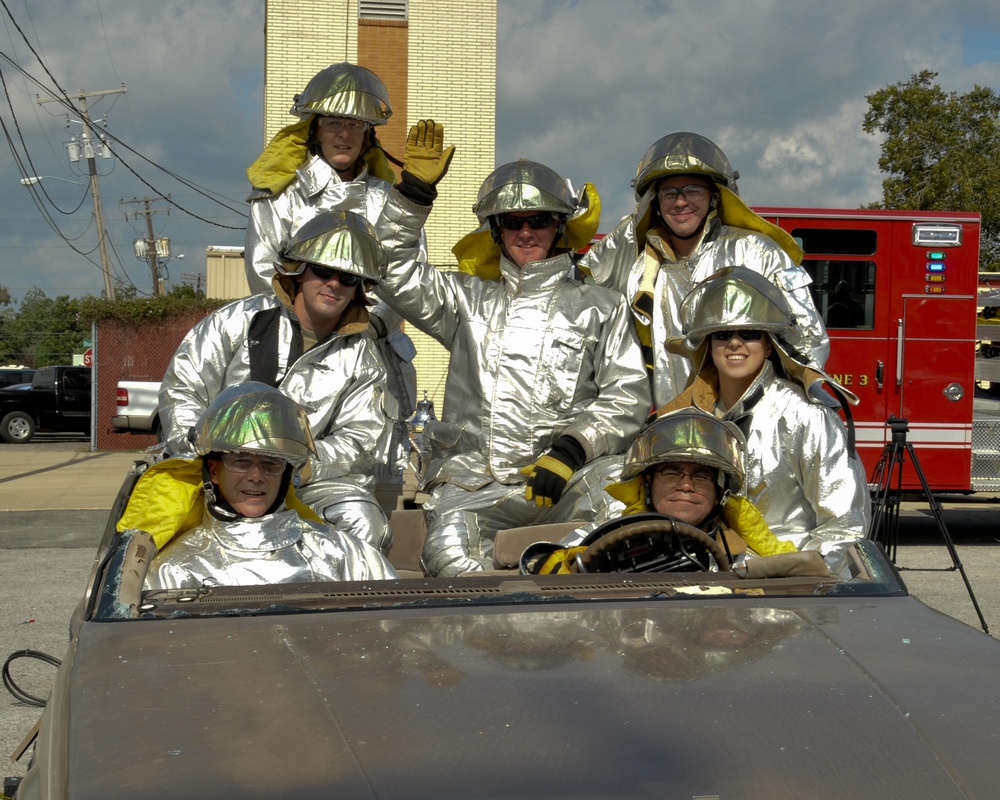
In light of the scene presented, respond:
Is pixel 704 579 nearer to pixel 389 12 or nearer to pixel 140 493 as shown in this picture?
pixel 140 493

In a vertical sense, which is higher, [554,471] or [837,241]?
[837,241]

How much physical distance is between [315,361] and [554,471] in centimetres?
99

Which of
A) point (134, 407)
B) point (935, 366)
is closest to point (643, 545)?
point (935, 366)

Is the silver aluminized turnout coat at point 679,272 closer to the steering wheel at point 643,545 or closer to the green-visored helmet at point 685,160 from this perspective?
the green-visored helmet at point 685,160

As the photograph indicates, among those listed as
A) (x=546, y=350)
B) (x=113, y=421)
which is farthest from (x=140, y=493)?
(x=113, y=421)

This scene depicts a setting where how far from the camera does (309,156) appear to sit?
16.8ft

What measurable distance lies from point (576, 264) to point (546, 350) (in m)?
0.45

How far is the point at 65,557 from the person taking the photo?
10109 mm

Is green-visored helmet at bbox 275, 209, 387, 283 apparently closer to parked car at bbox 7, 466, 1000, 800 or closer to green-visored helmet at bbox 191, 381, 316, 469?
green-visored helmet at bbox 191, 381, 316, 469

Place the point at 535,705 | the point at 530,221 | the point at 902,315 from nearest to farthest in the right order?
the point at 535,705 → the point at 530,221 → the point at 902,315

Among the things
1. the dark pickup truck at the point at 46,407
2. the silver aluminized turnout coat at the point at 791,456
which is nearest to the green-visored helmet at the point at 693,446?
the silver aluminized turnout coat at the point at 791,456

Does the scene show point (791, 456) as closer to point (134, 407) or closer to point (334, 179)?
point (334, 179)

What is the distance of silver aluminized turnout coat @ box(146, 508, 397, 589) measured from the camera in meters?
3.40

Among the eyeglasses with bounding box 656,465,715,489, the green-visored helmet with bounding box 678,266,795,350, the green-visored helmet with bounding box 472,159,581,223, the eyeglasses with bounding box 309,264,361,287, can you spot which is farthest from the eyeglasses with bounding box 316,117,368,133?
the eyeglasses with bounding box 656,465,715,489
